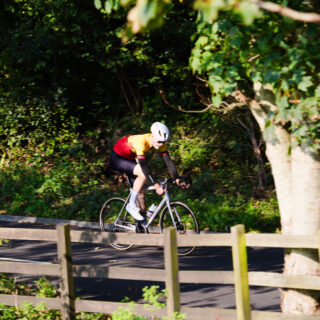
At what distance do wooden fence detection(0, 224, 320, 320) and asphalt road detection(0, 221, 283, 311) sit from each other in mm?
605

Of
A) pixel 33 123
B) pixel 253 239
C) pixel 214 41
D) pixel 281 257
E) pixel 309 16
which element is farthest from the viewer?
pixel 33 123

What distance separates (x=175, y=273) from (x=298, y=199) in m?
1.42

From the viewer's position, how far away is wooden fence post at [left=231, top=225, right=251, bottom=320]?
5.39 m

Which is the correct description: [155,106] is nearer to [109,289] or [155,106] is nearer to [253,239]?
[109,289]

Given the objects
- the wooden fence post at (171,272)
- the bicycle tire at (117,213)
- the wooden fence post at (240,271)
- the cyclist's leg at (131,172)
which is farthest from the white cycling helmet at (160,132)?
the wooden fence post at (240,271)

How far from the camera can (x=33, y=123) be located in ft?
61.3

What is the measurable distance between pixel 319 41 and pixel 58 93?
45.2ft

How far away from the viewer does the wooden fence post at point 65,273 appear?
6.12 meters

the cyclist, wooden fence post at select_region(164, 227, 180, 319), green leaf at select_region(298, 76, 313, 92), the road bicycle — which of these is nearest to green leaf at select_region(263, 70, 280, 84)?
green leaf at select_region(298, 76, 313, 92)

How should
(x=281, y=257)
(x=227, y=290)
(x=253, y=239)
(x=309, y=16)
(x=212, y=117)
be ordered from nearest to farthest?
(x=309, y=16) < (x=253, y=239) < (x=227, y=290) < (x=281, y=257) < (x=212, y=117)

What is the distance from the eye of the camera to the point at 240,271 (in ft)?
17.7

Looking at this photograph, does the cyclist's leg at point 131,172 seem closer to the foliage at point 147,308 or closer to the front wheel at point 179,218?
the front wheel at point 179,218

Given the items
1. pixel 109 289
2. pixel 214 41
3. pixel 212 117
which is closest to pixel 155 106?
pixel 212 117

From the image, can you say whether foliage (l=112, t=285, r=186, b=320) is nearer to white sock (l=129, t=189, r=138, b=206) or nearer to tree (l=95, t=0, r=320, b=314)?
tree (l=95, t=0, r=320, b=314)
